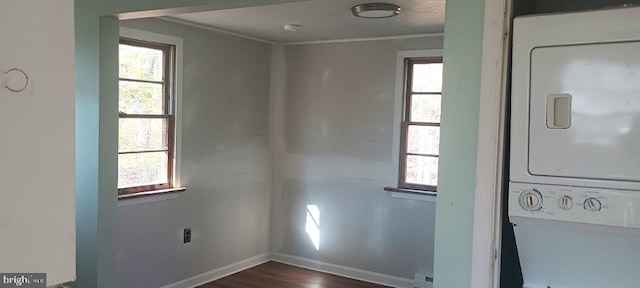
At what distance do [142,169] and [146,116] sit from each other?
42cm

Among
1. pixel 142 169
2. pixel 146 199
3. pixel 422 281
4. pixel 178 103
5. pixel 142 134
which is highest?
pixel 178 103

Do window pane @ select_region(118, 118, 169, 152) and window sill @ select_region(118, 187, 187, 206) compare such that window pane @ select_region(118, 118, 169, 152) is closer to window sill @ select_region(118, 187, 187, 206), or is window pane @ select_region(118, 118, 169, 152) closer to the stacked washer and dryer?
window sill @ select_region(118, 187, 187, 206)

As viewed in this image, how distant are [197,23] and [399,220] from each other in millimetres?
2425

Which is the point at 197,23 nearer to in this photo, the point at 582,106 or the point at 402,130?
the point at 402,130

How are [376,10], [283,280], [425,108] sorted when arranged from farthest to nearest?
1. [283,280]
2. [425,108]
3. [376,10]

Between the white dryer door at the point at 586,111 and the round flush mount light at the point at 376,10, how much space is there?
1797 millimetres

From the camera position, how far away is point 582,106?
139 cm

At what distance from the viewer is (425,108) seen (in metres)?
4.32

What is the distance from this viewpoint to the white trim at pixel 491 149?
1.50 meters

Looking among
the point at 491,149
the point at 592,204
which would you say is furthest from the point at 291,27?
the point at 592,204

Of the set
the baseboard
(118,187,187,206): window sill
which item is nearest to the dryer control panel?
(118,187,187,206): window sill

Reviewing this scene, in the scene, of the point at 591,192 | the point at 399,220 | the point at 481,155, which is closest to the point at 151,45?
the point at 399,220

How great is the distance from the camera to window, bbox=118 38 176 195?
146 inches

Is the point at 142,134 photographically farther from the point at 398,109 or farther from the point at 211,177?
the point at 398,109
